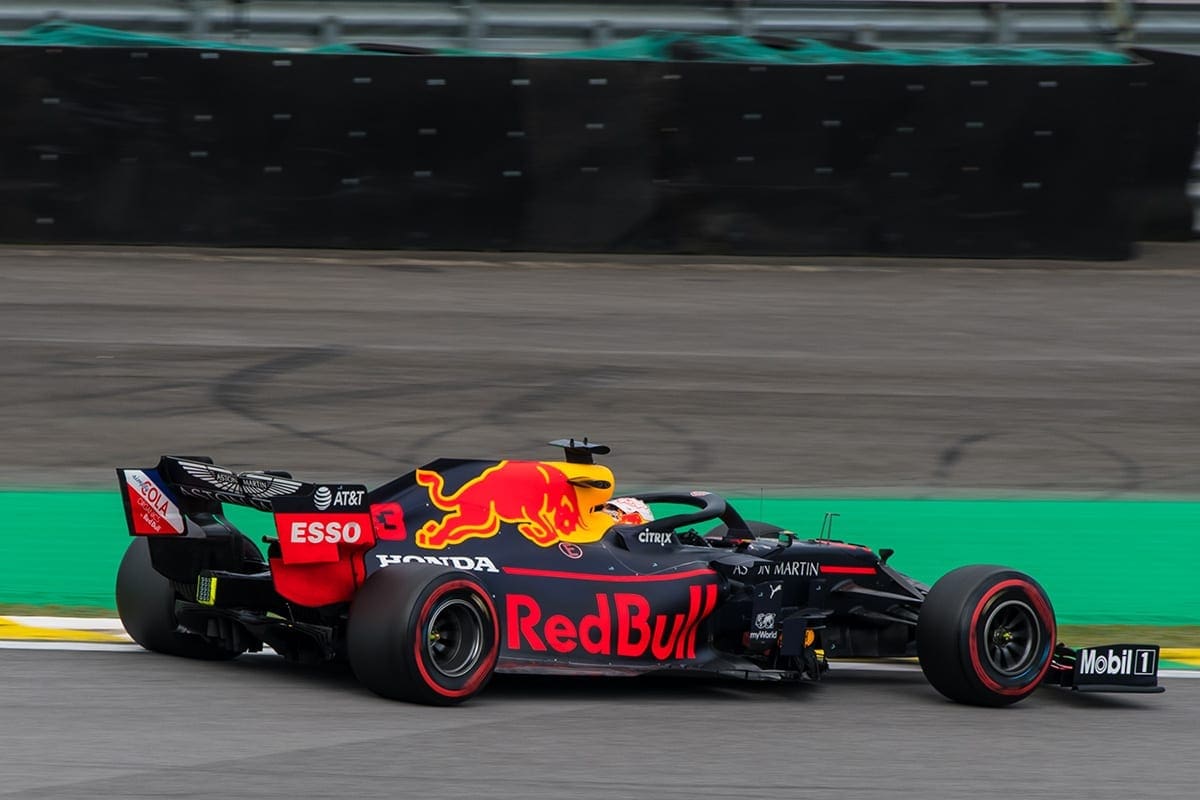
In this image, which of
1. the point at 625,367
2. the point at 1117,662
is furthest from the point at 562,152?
the point at 1117,662

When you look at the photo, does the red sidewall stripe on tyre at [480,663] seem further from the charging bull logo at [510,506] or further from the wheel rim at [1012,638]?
the wheel rim at [1012,638]

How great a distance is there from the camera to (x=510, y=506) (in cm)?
702

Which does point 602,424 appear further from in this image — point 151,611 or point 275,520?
point 275,520

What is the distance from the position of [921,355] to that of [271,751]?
965 cm

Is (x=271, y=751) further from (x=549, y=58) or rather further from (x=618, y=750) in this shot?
(x=549, y=58)

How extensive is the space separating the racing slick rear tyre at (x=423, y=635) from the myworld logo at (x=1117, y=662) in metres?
2.37

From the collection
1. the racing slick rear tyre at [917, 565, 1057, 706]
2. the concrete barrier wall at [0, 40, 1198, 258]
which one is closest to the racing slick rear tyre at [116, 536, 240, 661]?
the racing slick rear tyre at [917, 565, 1057, 706]

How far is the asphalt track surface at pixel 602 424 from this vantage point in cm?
602

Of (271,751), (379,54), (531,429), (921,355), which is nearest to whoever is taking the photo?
(271,751)

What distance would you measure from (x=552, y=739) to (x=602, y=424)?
617cm

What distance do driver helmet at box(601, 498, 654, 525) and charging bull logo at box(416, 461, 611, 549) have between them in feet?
0.73

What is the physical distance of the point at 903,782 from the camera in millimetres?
6016

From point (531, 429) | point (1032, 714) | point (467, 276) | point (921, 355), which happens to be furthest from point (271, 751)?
point (467, 276)

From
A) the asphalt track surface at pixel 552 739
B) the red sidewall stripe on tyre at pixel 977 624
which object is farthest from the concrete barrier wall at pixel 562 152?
the red sidewall stripe on tyre at pixel 977 624
